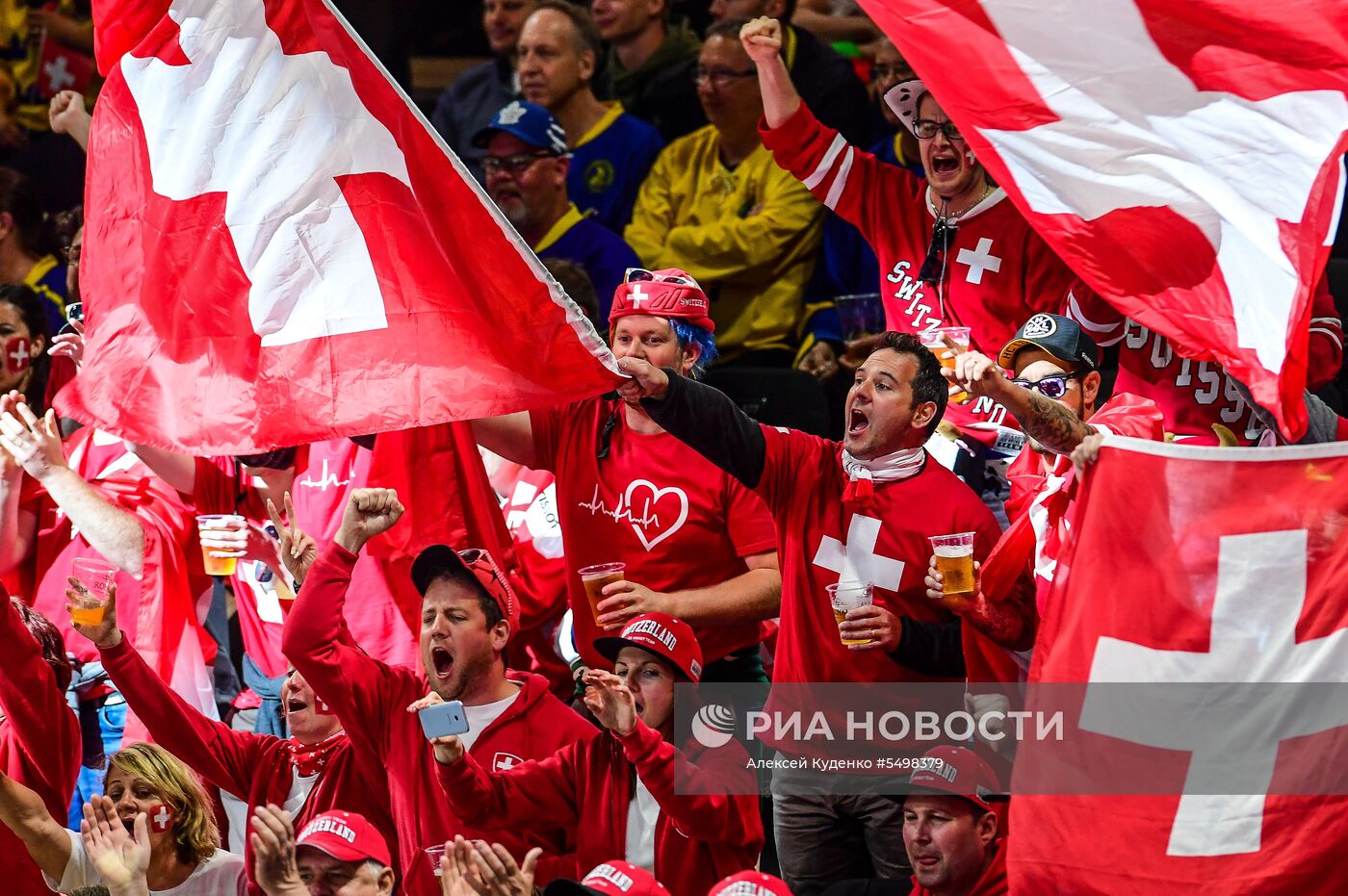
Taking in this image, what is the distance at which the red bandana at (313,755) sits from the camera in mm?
6004

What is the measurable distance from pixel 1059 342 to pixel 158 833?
2866mm

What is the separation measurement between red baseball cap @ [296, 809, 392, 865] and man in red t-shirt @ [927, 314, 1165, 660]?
160 cm

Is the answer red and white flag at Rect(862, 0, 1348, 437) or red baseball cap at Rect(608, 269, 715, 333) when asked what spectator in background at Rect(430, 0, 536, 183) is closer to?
red baseball cap at Rect(608, 269, 715, 333)

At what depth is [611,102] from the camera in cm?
877

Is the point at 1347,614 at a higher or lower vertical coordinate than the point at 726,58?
lower

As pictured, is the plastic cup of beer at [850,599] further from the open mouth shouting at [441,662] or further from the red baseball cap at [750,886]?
the open mouth shouting at [441,662]

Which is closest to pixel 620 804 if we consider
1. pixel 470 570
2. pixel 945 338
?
pixel 470 570

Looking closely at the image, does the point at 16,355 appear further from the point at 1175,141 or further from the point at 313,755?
the point at 1175,141

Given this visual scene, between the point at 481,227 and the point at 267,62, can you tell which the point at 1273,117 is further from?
the point at 267,62

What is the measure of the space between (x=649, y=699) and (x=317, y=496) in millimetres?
1612

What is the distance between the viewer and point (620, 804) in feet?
17.8

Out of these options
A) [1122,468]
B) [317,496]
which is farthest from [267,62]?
[1122,468]

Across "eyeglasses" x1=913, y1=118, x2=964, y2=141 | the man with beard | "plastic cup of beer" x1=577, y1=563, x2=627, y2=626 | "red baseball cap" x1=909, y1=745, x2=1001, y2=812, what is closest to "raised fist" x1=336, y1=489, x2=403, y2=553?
the man with beard

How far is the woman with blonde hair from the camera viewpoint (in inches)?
223
